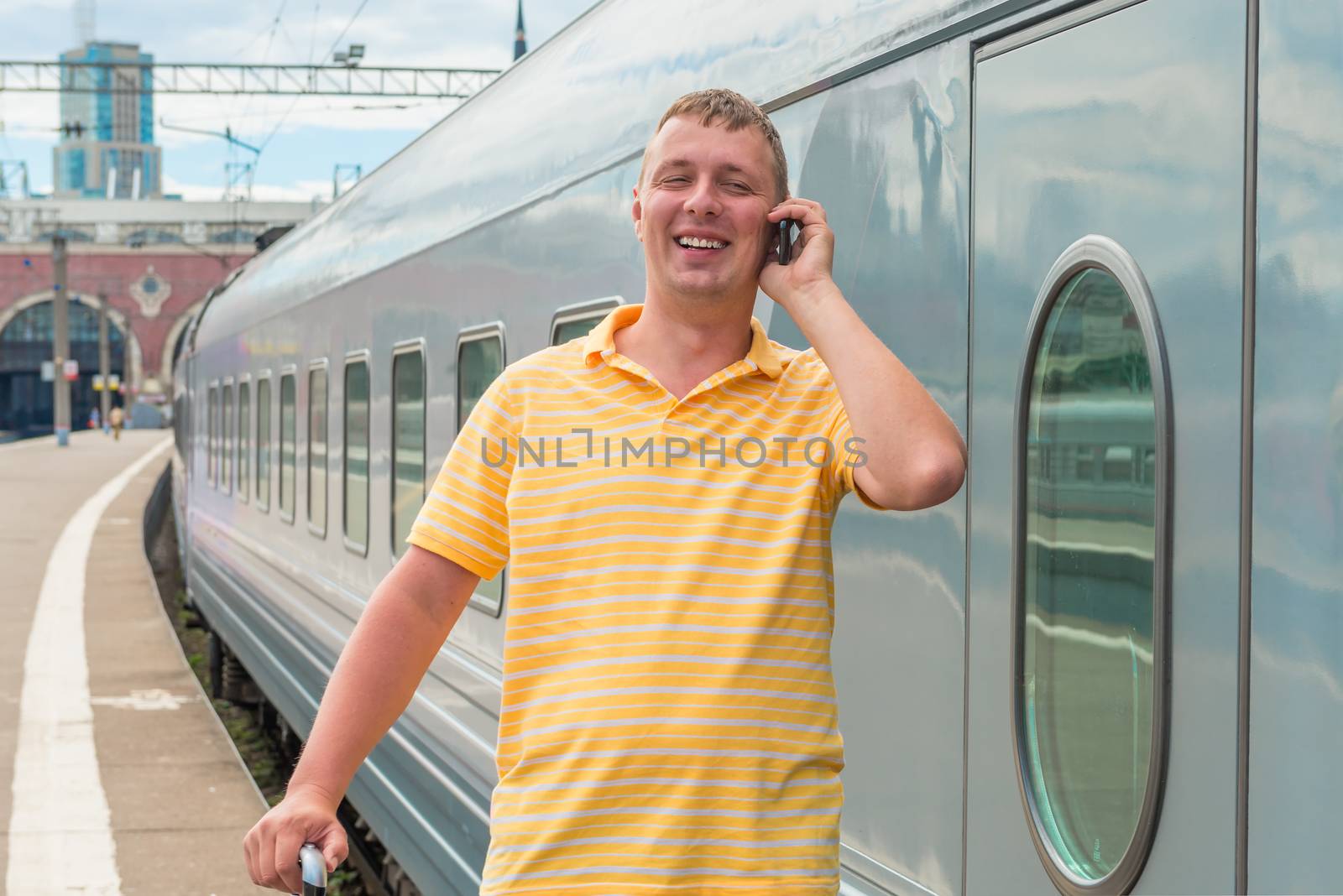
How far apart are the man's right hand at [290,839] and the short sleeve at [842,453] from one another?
736mm

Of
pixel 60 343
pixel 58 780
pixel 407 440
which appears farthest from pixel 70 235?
pixel 407 440

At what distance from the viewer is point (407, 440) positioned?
20.0 ft

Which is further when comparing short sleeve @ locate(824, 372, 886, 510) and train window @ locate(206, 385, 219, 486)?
train window @ locate(206, 385, 219, 486)

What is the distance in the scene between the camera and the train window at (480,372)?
490 cm

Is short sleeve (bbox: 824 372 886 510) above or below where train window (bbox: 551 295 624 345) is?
below

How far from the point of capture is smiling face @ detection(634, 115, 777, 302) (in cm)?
199

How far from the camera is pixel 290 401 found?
9305 millimetres

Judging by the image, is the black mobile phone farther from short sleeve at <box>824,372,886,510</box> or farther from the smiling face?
short sleeve at <box>824,372,886,510</box>

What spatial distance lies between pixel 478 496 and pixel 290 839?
1.54ft

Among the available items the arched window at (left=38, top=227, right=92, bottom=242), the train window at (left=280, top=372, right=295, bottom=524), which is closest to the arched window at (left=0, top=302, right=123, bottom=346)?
the arched window at (left=38, top=227, right=92, bottom=242)

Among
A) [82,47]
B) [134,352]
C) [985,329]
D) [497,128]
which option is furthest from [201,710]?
[82,47]

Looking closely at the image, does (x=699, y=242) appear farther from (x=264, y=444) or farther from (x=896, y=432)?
(x=264, y=444)

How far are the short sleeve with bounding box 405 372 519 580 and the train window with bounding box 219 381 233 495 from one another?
10.7 m

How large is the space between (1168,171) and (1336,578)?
0.55 m
